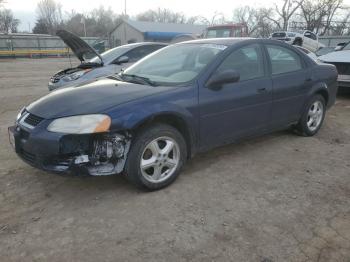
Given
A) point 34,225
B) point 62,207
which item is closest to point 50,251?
point 34,225

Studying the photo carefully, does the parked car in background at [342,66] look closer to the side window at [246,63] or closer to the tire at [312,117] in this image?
the tire at [312,117]

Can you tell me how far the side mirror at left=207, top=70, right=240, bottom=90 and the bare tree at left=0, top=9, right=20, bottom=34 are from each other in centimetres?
7976

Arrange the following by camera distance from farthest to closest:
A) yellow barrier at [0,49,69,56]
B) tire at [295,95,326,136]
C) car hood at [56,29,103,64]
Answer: yellow barrier at [0,49,69,56] → car hood at [56,29,103,64] → tire at [295,95,326,136]

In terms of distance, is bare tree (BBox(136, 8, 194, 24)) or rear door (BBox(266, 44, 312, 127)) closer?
rear door (BBox(266, 44, 312, 127))

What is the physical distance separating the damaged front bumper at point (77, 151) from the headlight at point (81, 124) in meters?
0.05

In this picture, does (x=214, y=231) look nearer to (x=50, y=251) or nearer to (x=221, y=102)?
(x=50, y=251)

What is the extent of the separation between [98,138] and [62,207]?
0.77 metres

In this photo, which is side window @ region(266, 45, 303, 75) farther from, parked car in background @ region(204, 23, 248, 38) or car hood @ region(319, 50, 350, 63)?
parked car in background @ region(204, 23, 248, 38)

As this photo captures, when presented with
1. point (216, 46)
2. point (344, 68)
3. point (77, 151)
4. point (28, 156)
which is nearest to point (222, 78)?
point (216, 46)

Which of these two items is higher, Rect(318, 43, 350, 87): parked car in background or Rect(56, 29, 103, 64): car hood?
Rect(56, 29, 103, 64): car hood

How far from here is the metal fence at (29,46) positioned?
2977cm

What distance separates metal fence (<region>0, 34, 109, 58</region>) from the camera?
29766mm

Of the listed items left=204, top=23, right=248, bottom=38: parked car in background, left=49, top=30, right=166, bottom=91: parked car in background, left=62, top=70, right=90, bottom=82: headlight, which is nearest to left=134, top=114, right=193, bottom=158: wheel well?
left=49, top=30, right=166, bottom=91: parked car in background

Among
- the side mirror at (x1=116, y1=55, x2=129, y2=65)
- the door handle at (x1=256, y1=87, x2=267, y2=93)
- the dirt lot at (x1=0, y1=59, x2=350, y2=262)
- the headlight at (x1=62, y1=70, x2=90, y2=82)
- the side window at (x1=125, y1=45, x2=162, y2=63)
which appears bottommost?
the dirt lot at (x1=0, y1=59, x2=350, y2=262)
